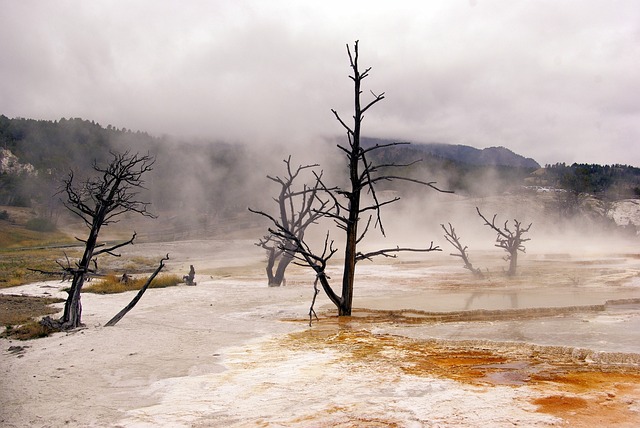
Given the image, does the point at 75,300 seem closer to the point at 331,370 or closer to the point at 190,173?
the point at 331,370

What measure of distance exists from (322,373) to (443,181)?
82472 millimetres

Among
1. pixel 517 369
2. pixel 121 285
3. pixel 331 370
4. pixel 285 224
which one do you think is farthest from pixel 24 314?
pixel 517 369

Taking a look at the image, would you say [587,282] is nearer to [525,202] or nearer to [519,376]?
[519,376]

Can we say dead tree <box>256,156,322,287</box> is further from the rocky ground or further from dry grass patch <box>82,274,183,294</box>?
the rocky ground

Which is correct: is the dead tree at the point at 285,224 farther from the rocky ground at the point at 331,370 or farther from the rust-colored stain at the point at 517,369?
the rust-colored stain at the point at 517,369

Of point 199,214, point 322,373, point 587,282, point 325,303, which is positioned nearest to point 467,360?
point 322,373

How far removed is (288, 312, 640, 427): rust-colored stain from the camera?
13.9 ft

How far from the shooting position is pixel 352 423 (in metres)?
4.14

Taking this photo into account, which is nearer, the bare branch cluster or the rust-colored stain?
the rust-colored stain

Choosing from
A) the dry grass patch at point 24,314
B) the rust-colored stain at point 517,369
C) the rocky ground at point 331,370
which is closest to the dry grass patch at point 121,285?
the dry grass patch at point 24,314

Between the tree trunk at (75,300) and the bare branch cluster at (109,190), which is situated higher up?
the bare branch cluster at (109,190)

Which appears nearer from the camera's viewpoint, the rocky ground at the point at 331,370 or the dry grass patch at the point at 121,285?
the rocky ground at the point at 331,370

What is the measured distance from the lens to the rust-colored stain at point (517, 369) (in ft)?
13.9

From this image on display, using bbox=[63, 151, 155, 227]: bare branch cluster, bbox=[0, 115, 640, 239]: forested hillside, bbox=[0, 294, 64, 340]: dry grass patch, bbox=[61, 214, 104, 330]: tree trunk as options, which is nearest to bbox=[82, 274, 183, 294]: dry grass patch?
bbox=[0, 294, 64, 340]: dry grass patch
